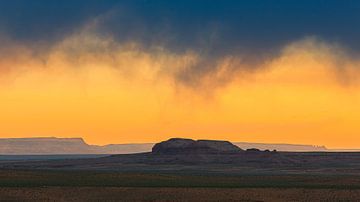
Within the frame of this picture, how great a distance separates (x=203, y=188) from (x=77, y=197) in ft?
63.7

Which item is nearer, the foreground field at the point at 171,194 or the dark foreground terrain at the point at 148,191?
the foreground field at the point at 171,194

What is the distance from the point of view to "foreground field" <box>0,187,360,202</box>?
8507 cm

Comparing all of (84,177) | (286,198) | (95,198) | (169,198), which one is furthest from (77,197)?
(84,177)

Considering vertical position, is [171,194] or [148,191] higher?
[148,191]

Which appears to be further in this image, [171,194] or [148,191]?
[148,191]

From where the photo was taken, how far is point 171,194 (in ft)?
295

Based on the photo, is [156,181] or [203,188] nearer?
[203,188]

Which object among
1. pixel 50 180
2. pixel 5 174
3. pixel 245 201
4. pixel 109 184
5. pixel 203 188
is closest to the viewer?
pixel 245 201

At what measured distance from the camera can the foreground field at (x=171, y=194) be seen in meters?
85.1

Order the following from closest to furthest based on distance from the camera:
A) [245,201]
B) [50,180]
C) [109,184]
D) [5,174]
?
[245,201], [109,184], [50,180], [5,174]

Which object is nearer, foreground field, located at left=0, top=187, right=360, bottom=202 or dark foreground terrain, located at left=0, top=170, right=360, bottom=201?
foreground field, located at left=0, top=187, right=360, bottom=202

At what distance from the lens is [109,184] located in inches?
4119

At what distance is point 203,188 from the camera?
98125 millimetres

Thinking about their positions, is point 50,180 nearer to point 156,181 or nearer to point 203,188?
point 156,181
